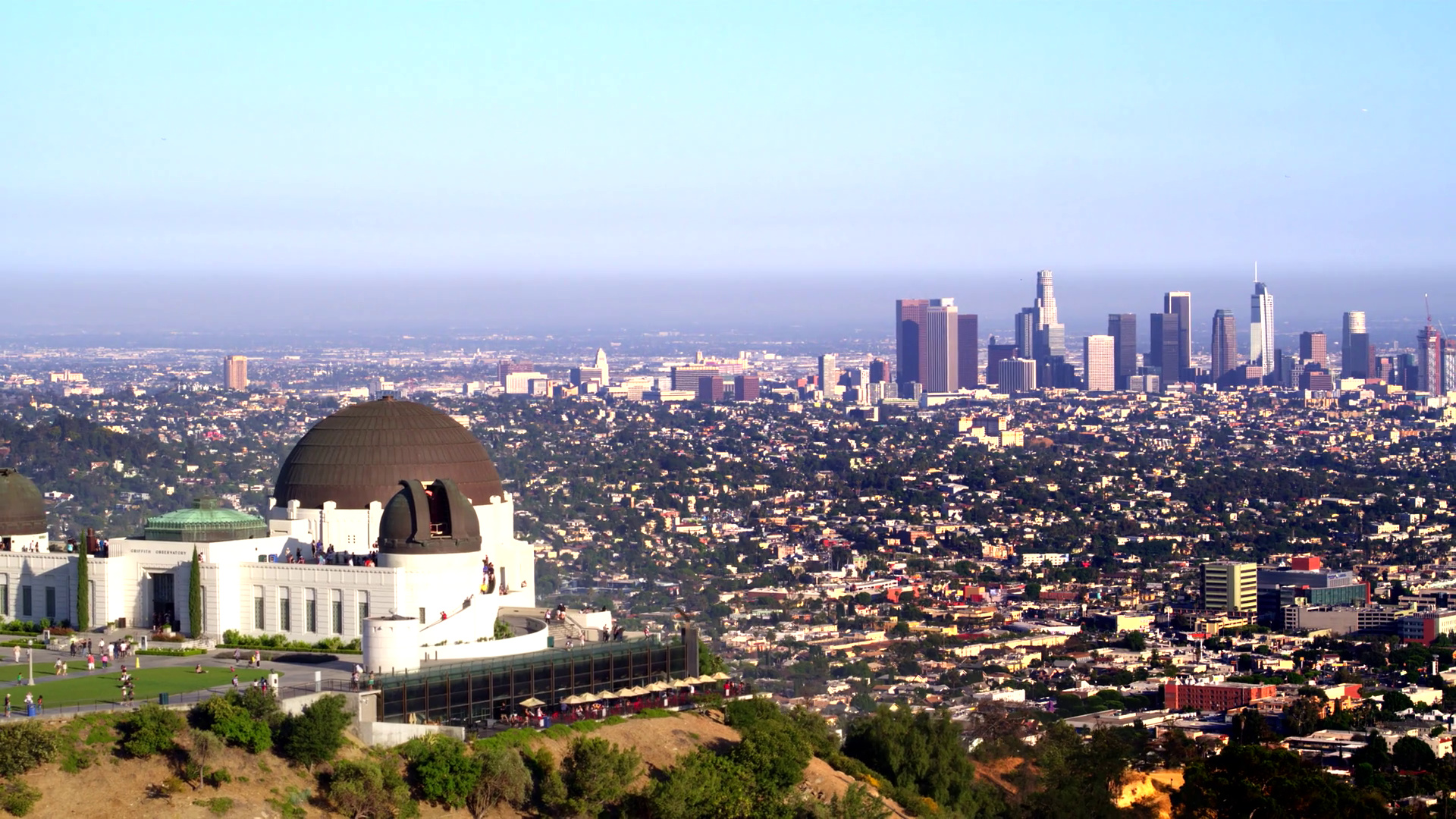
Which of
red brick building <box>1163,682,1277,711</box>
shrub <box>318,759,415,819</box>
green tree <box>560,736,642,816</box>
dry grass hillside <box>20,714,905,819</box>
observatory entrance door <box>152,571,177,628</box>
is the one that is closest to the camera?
dry grass hillside <box>20,714,905,819</box>

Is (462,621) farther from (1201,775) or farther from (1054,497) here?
(1054,497)

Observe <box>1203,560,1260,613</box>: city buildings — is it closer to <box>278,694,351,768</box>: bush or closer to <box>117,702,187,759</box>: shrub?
<box>278,694,351,768</box>: bush

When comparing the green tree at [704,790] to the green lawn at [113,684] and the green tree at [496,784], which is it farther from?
the green lawn at [113,684]

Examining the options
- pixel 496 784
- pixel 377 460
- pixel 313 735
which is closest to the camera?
pixel 313 735

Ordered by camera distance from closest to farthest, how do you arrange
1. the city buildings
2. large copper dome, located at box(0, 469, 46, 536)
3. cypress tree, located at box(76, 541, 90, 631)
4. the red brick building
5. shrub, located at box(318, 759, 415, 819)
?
shrub, located at box(318, 759, 415, 819) < cypress tree, located at box(76, 541, 90, 631) < large copper dome, located at box(0, 469, 46, 536) < the red brick building < the city buildings

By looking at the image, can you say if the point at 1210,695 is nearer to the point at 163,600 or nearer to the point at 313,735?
the point at 163,600

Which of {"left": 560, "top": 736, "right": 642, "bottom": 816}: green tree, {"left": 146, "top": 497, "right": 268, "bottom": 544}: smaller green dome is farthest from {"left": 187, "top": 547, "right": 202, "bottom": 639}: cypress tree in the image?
{"left": 560, "top": 736, "right": 642, "bottom": 816}: green tree

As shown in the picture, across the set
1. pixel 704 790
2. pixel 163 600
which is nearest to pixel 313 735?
pixel 704 790
